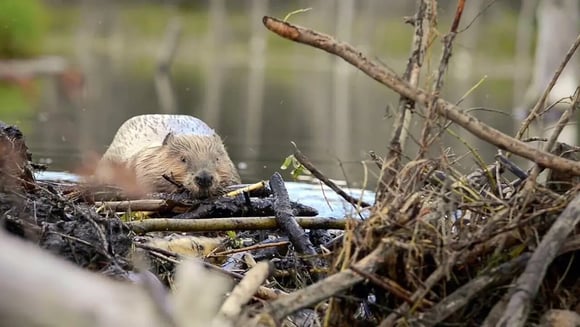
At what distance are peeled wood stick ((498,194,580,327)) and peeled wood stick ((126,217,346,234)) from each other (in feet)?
4.99

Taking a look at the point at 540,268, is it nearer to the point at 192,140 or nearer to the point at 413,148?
the point at 192,140

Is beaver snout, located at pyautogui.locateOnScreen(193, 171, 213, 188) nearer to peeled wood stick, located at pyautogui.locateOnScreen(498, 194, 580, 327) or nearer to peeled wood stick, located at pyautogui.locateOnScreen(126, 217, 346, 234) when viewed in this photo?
peeled wood stick, located at pyautogui.locateOnScreen(126, 217, 346, 234)

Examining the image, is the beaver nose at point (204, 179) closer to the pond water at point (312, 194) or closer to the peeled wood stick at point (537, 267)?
the pond water at point (312, 194)

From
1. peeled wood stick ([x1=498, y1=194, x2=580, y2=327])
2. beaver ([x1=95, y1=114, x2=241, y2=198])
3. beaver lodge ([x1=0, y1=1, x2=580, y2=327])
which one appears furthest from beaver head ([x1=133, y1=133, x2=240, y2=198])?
peeled wood stick ([x1=498, y1=194, x2=580, y2=327])

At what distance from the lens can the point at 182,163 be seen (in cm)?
648

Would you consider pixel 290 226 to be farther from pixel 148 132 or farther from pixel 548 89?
pixel 148 132

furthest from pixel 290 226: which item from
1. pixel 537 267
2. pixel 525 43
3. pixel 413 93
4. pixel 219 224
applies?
pixel 525 43

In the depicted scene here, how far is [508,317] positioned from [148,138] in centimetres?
472

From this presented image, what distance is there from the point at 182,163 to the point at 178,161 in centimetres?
3

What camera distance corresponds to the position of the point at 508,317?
2939mm

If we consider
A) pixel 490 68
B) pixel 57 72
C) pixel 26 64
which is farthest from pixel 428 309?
pixel 490 68

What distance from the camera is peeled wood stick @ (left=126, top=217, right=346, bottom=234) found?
4.51m

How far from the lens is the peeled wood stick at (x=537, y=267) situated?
2945 mm

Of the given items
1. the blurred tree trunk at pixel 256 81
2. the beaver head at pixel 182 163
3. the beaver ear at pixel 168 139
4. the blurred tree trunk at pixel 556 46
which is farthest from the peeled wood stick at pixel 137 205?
the blurred tree trunk at pixel 556 46
